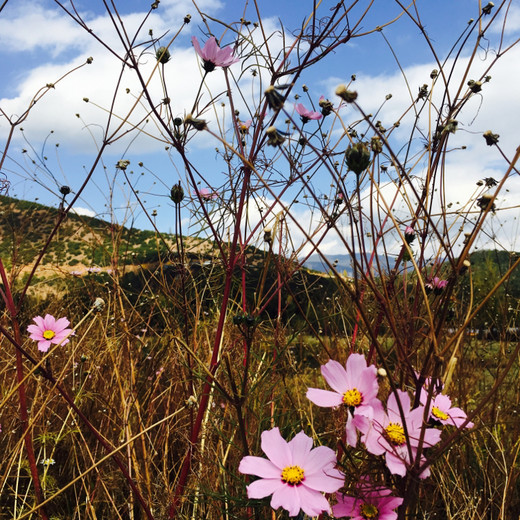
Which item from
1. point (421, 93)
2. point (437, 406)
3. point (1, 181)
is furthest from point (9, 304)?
point (421, 93)

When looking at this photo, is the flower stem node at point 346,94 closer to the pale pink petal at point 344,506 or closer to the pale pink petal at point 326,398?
the pale pink petal at point 326,398

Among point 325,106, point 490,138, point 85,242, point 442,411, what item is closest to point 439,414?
point 442,411

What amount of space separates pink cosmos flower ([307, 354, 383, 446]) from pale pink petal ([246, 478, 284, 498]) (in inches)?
4.1

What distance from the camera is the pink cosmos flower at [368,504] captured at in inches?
21.9

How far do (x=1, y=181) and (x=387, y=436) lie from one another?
1.39m

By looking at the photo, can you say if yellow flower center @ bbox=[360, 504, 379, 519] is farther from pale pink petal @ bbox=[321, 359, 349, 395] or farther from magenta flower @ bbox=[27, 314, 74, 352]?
magenta flower @ bbox=[27, 314, 74, 352]

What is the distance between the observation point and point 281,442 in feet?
2.04

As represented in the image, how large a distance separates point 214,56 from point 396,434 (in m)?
0.78

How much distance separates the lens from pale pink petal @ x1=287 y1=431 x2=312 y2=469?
0.60 m

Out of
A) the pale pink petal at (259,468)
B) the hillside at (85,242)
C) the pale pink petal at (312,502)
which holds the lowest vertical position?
the pale pink petal at (312,502)

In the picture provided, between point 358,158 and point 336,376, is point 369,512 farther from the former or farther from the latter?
point 358,158

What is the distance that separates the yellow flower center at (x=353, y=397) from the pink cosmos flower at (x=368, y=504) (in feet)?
0.29

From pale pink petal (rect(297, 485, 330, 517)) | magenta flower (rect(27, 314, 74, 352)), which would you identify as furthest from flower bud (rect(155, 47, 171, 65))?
pale pink petal (rect(297, 485, 330, 517))

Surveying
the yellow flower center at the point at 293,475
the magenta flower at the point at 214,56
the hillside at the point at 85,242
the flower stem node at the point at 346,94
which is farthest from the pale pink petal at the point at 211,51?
the yellow flower center at the point at 293,475
